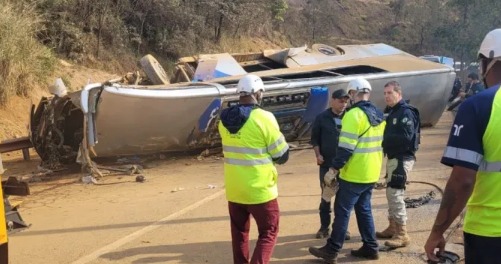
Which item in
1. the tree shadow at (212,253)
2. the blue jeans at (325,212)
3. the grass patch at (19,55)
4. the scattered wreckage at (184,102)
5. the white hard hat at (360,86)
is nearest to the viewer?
the white hard hat at (360,86)

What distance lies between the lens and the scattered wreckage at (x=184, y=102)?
8867 mm

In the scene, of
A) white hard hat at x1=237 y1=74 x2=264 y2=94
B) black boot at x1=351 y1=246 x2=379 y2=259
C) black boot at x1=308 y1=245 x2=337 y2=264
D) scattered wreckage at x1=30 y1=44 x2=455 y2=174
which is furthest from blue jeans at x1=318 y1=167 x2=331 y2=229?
scattered wreckage at x1=30 y1=44 x2=455 y2=174

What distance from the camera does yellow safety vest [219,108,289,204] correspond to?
12.6ft

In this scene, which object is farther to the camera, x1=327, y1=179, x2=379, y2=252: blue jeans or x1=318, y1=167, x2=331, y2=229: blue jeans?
x1=318, y1=167, x2=331, y2=229: blue jeans

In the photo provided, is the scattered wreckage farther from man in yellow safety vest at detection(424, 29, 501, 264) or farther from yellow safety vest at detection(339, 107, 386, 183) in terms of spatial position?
man in yellow safety vest at detection(424, 29, 501, 264)

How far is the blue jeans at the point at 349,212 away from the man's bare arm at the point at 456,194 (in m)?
2.17

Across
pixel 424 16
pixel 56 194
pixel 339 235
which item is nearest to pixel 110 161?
pixel 56 194

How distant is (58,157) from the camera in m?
9.63

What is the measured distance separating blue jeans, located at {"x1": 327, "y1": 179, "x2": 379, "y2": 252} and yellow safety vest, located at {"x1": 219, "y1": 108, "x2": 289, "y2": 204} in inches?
36.0

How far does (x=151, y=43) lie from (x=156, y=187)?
12.7 meters

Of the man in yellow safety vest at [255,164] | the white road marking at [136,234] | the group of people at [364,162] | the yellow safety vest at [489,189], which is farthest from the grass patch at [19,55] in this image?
the yellow safety vest at [489,189]

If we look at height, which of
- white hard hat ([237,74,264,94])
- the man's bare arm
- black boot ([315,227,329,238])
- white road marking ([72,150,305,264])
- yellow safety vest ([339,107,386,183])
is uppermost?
white hard hat ([237,74,264,94])

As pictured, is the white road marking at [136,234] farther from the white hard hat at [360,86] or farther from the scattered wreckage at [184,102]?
the white hard hat at [360,86]

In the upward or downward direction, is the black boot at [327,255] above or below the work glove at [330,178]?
below
